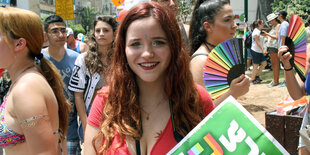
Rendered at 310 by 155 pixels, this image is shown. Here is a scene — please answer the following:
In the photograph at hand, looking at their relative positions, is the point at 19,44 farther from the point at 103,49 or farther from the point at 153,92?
the point at 103,49

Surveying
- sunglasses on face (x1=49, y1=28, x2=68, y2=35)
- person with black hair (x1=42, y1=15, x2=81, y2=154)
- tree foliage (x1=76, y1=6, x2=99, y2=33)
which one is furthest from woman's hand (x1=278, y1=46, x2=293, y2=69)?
tree foliage (x1=76, y1=6, x2=99, y2=33)

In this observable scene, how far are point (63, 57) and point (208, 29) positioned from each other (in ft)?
6.46

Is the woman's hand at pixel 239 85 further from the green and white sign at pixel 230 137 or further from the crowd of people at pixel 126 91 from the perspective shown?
the green and white sign at pixel 230 137

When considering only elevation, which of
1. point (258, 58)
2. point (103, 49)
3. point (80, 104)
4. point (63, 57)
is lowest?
point (258, 58)

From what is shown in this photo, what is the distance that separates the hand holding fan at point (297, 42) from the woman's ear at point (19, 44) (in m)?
1.80

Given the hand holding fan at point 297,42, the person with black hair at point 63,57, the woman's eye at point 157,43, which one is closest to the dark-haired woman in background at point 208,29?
the hand holding fan at point 297,42

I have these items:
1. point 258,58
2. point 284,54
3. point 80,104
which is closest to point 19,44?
point 80,104

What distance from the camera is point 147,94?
152 cm

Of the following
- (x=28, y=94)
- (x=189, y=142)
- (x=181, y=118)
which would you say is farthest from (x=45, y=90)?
(x=189, y=142)

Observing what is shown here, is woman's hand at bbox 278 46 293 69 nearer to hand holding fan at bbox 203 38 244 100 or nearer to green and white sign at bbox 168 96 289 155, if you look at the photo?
hand holding fan at bbox 203 38 244 100

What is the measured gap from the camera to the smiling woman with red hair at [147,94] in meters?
1.36

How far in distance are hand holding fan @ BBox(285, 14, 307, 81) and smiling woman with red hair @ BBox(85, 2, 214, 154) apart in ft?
3.22

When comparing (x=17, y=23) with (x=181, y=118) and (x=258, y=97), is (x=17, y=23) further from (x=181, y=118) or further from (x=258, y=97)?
(x=258, y=97)

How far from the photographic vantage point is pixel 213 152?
1.17 metres
